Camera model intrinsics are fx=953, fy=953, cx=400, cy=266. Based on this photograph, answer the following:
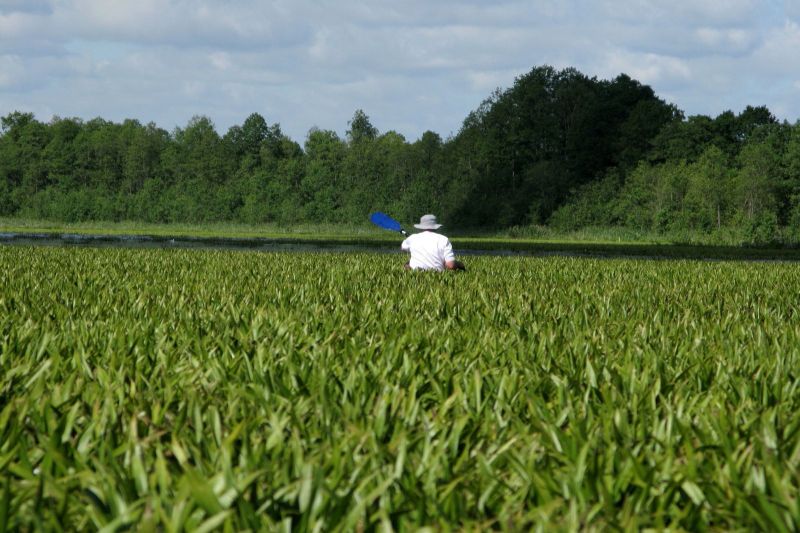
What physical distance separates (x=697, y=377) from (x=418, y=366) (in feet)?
5.42

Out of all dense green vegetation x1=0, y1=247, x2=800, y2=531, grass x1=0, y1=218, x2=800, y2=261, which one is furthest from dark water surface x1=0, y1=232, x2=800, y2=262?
dense green vegetation x1=0, y1=247, x2=800, y2=531

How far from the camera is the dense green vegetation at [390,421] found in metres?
3.01

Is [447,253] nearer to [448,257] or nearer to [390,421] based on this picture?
[448,257]

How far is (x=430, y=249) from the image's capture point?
15.4 metres

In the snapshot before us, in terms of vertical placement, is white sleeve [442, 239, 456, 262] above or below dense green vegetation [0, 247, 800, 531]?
above

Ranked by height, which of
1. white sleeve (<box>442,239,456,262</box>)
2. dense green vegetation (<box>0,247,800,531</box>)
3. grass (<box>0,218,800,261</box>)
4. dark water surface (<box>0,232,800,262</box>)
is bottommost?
grass (<box>0,218,800,261</box>)

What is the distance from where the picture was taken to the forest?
7069 centimetres

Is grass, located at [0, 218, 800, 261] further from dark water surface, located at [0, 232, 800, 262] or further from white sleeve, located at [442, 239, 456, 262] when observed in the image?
white sleeve, located at [442, 239, 456, 262]

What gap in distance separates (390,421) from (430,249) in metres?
11.3

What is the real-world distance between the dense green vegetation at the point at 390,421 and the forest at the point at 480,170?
52923 mm

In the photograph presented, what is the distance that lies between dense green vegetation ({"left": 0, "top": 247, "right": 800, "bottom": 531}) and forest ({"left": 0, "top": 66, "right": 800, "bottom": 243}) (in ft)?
174

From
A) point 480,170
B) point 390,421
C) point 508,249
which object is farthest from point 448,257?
point 480,170

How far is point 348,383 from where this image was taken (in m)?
4.91

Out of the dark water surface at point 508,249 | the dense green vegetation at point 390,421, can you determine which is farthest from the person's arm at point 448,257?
the dark water surface at point 508,249
